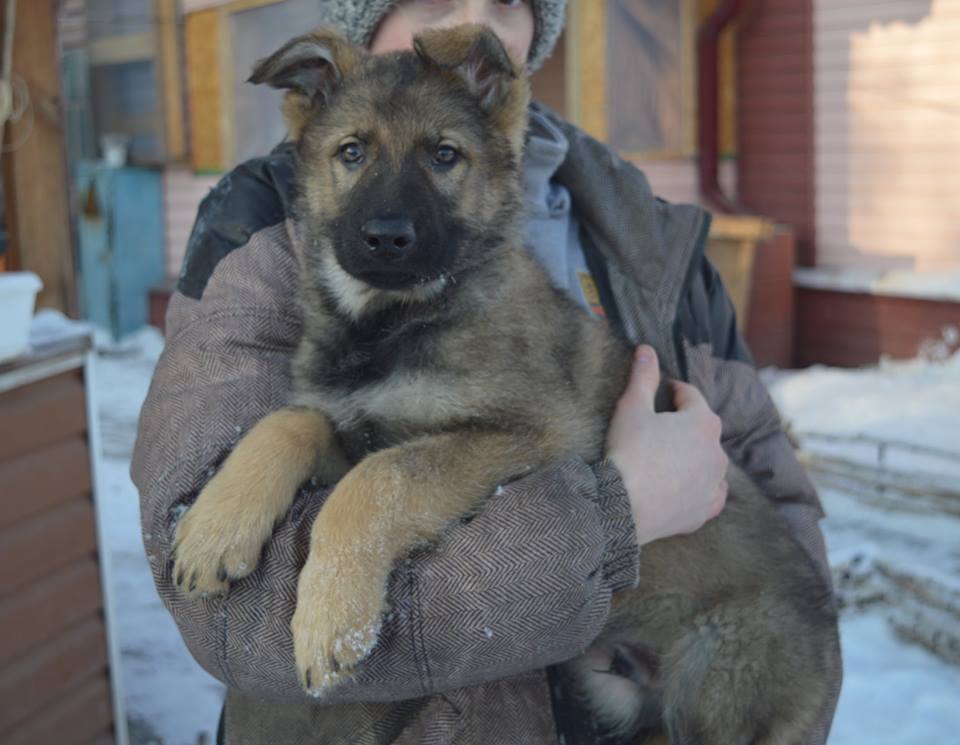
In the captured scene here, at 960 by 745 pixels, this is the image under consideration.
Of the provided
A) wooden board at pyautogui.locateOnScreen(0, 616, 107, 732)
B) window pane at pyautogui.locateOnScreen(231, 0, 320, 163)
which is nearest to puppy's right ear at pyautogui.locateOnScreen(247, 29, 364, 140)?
wooden board at pyautogui.locateOnScreen(0, 616, 107, 732)

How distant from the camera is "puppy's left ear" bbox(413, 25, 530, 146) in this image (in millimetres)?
2135

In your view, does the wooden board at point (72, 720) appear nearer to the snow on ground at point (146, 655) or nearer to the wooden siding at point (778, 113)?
the snow on ground at point (146, 655)

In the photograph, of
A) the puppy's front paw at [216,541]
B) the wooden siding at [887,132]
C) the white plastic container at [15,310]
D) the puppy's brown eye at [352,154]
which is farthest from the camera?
the wooden siding at [887,132]

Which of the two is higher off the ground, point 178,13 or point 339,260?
point 178,13

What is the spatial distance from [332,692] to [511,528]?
1.28 feet

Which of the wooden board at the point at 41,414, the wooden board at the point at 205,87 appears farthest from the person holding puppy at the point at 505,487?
the wooden board at the point at 205,87

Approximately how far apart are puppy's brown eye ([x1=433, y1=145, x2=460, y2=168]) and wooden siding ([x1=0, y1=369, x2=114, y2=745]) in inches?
75.9

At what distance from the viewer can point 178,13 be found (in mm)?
10047

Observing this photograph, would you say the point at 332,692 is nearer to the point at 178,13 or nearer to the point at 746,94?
the point at 746,94

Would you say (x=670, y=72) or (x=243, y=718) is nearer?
(x=243, y=718)

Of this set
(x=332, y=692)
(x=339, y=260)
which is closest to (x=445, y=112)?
(x=339, y=260)

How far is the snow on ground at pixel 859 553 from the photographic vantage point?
3.88 m

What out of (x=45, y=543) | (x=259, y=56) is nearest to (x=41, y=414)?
(x=45, y=543)

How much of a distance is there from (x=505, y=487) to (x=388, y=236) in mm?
634
